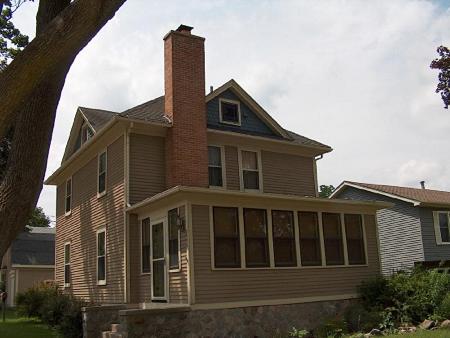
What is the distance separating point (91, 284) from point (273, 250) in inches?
269

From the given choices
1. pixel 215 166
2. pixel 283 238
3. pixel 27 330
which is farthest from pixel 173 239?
pixel 27 330

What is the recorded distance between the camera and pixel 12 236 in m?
5.96

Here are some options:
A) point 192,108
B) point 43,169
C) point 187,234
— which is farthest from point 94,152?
point 43,169

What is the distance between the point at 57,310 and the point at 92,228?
2.91 m

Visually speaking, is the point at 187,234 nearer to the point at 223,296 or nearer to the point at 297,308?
the point at 223,296

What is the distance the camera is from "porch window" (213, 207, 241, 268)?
12.2 m

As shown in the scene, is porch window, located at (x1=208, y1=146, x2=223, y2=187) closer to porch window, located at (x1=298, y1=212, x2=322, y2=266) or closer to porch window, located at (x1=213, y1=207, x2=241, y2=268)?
porch window, located at (x1=298, y1=212, x2=322, y2=266)

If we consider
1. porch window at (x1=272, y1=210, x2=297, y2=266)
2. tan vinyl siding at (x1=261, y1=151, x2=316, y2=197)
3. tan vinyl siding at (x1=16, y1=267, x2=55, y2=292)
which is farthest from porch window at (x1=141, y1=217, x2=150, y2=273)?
tan vinyl siding at (x1=16, y1=267, x2=55, y2=292)

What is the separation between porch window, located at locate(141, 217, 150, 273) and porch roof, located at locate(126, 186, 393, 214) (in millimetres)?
370

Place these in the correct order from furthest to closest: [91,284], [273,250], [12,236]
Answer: [91,284] < [273,250] < [12,236]

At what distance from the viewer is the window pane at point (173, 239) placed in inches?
484

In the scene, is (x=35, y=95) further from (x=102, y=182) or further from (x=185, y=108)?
(x=102, y=182)

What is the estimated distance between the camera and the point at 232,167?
643 inches

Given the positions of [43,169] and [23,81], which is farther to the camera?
[43,169]
